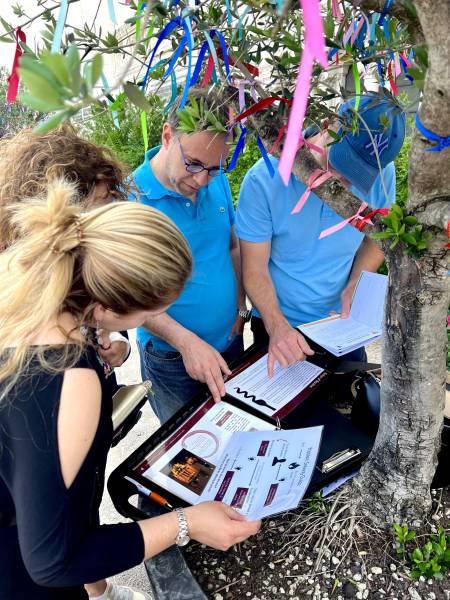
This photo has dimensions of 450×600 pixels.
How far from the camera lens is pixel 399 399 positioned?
1.13 metres

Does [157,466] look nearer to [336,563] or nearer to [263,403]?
[263,403]

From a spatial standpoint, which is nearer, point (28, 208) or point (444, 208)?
point (444, 208)

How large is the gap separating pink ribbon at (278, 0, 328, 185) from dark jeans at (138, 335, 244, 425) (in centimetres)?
132

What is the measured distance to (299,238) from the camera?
5.69 feet

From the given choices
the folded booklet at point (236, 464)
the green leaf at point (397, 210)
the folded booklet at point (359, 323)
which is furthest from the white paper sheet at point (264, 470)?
the green leaf at point (397, 210)

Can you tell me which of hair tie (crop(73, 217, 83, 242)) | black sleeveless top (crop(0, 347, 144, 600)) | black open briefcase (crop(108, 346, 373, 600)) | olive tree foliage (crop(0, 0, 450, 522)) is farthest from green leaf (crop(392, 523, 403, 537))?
hair tie (crop(73, 217, 83, 242))

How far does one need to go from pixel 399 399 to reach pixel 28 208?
0.93m

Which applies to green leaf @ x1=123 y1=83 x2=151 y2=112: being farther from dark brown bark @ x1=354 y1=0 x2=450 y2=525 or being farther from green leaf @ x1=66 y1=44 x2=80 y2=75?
dark brown bark @ x1=354 y1=0 x2=450 y2=525

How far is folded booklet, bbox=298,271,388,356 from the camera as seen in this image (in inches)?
60.6

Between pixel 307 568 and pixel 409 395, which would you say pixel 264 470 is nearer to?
pixel 307 568

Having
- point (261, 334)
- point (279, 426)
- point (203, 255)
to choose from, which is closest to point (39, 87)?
point (279, 426)

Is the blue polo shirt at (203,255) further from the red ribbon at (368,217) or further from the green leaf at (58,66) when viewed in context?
the green leaf at (58,66)

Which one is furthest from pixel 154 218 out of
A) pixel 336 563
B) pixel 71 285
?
pixel 336 563

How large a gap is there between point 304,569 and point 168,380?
2.57 ft
